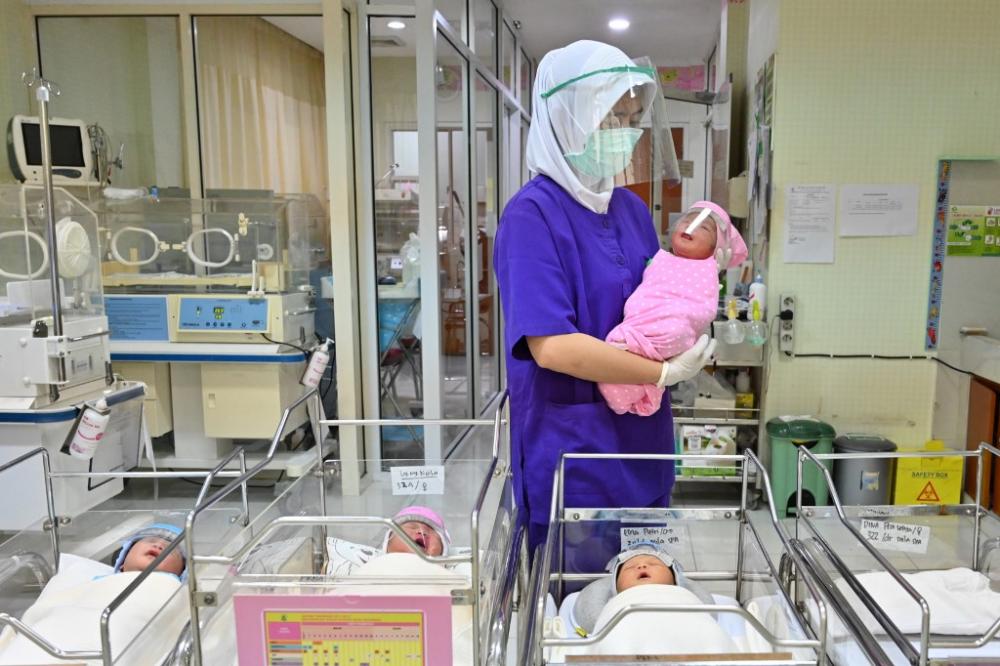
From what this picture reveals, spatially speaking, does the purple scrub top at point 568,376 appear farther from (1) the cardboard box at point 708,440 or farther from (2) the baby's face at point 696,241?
(1) the cardboard box at point 708,440

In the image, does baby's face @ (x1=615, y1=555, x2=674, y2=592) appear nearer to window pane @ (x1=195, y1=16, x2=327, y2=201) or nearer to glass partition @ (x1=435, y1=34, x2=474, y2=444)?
glass partition @ (x1=435, y1=34, x2=474, y2=444)

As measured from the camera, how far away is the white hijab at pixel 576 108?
150 centimetres

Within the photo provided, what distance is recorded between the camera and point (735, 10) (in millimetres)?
4398

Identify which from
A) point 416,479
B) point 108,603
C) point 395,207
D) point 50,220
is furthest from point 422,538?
point 395,207

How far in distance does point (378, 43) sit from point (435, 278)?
1218 millimetres

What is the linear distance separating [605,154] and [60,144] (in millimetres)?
3121

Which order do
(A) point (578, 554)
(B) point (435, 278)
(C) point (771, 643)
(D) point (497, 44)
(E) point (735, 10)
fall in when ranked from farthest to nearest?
(D) point (497, 44)
(E) point (735, 10)
(B) point (435, 278)
(A) point (578, 554)
(C) point (771, 643)

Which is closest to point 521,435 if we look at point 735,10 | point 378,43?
point 378,43

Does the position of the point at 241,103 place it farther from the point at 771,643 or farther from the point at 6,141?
the point at 771,643

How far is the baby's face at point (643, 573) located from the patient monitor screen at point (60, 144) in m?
3.39

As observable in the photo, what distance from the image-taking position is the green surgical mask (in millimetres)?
1520

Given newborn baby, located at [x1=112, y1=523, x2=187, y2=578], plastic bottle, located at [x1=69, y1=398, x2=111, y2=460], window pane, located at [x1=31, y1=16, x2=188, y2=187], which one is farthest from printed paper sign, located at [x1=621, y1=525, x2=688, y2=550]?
window pane, located at [x1=31, y1=16, x2=188, y2=187]

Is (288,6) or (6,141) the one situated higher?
(288,6)

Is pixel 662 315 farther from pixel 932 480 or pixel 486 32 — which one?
pixel 486 32
